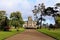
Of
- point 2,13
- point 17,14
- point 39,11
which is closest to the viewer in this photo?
point 2,13

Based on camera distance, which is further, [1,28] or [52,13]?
[52,13]

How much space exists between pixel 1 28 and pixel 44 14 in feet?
136

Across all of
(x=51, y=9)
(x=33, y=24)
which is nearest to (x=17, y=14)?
(x=51, y=9)

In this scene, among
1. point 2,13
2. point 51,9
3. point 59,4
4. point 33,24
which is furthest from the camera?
point 33,24

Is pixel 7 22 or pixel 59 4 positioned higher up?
pixel 59 4

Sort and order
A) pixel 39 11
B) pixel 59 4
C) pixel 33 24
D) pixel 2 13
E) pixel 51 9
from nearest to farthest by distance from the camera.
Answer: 1. pixel 59 4
2. pixel 2 13
3. pixel 51 9
4. pixel 39 11
5. pixel 33 24

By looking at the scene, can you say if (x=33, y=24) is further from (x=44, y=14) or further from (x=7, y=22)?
(x=7, y=22)

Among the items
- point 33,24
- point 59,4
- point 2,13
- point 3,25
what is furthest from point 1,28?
point 33,24

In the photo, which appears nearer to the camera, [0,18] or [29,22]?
[0,18]

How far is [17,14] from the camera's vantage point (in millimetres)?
66375

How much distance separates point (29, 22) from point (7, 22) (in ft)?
317

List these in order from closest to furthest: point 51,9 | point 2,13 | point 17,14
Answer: point 2,13 < point 17,14 < point 51,9

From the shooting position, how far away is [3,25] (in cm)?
5859

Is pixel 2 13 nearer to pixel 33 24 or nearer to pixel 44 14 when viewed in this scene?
pixel 44 14
